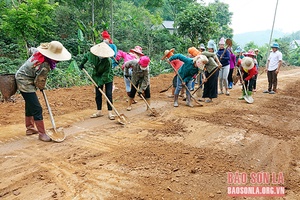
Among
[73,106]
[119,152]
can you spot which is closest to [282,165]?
[119,152]

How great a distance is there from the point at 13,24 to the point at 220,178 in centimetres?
897

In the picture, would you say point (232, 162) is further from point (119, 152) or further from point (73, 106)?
point (73, 106)

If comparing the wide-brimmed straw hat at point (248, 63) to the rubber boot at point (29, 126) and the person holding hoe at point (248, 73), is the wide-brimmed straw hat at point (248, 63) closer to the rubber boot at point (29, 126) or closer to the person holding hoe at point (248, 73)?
the person holding hoe at point (248, 73)

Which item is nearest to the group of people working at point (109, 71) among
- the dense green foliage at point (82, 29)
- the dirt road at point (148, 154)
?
the dirt road at point (148, 154)

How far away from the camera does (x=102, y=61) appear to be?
518cm

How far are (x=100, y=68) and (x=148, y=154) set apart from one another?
7.55 ft

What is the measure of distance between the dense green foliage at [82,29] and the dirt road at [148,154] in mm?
4242

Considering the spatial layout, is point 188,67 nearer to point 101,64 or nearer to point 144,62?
point 144,62

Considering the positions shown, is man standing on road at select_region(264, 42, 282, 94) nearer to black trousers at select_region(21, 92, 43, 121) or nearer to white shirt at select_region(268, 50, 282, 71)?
white shirt at select_region(268, 50, 282, 71)

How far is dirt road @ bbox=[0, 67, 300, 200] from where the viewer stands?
287 cm

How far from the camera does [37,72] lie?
13.1 feet

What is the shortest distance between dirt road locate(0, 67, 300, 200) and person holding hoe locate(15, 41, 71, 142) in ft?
1.74

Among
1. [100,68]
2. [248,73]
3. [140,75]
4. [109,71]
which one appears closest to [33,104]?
[100,68]

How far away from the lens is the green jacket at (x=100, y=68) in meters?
5.17
